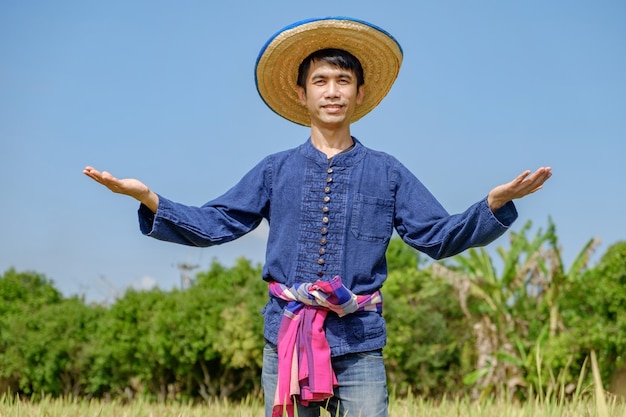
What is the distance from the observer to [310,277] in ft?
9.29

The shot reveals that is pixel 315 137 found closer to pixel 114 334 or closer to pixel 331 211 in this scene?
pixel 331 211

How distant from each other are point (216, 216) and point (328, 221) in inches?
18.3

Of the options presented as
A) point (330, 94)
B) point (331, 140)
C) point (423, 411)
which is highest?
point (330, 94)

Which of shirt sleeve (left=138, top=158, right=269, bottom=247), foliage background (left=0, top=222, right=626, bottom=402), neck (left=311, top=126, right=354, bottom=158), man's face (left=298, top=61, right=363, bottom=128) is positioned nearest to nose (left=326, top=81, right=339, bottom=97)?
man's face (left=298, top=61, right=363, bottom=128)

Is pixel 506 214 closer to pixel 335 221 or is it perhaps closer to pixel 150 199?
pixel 335 221

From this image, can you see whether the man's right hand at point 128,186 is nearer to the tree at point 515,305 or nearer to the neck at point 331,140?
the neck at point 331,140

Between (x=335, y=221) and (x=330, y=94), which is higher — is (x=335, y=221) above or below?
below

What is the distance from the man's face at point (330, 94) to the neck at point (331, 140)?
0.03 m

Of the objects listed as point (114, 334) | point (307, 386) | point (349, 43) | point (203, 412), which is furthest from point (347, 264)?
point (114, 334)

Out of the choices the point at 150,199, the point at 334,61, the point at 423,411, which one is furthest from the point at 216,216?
the point at 423,411

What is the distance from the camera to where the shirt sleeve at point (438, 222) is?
110 inches

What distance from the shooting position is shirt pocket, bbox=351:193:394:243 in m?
2.88

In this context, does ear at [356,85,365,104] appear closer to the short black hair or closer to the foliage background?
the short black hair

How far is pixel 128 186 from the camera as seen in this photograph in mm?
2764
